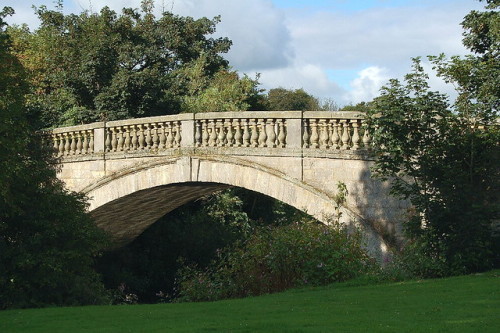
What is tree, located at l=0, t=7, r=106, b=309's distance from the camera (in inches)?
582

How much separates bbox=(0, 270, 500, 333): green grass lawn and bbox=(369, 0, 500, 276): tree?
0.92 meters

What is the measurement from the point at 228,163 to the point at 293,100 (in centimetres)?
4548

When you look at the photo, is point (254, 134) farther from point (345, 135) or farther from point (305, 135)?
point (345, 135)

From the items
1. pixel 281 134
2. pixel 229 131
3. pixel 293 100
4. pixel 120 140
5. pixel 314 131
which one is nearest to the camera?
pixel 314 131

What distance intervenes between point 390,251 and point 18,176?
686 centimetres

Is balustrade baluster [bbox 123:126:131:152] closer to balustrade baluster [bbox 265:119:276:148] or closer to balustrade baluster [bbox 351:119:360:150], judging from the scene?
balustrade baluster [bbox 265:119:276:148]

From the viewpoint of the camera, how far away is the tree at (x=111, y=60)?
85.6 ft

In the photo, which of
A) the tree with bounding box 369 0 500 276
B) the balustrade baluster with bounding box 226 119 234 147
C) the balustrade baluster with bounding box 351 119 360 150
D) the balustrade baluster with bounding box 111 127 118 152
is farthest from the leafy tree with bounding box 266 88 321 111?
the tree with bounding box 369 0 500 276

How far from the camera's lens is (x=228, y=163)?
17.9 metres

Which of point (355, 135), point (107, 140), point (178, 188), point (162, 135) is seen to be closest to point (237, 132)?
point (162, 135)

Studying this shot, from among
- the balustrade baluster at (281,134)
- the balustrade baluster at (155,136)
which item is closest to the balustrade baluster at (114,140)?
the balustrade baluster at (155,136)

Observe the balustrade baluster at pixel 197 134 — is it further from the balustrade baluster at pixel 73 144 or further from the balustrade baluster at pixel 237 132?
the balustrade baluster at pixel 73 144

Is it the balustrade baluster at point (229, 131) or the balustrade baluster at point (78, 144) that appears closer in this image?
the balustrade baluster at point (229, 131)

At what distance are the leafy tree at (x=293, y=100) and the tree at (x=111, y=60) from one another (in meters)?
27.4
